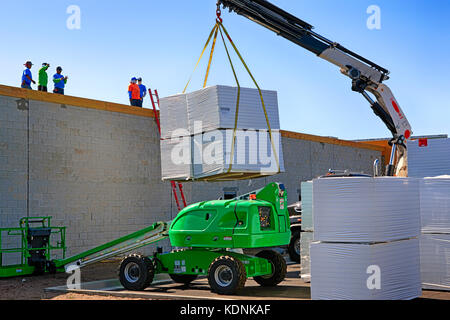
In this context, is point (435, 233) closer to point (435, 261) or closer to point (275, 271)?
point (435, 261)

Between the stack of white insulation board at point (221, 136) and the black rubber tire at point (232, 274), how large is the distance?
5.16 feet

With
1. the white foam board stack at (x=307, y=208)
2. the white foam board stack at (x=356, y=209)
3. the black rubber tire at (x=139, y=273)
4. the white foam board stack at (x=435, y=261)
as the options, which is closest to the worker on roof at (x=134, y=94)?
the white foam board stack at (x=307, y=208)

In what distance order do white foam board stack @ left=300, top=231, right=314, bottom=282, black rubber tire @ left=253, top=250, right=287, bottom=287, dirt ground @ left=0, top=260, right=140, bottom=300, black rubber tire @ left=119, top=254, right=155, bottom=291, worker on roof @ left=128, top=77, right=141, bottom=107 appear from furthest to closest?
worker on roof @ left=128, top=77, right=141, bottom=107 → white foam board stack @ left=300, top=231, right=314, bottom=282 → black rubber tire @ left=253, top=250, right=287, bottom=287 → black rubber tire @ left=119, top=254, right=155, bottom=291 → dirt ground @ left=0, top=260, right=140, bottom=300

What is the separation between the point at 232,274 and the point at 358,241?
110 inches

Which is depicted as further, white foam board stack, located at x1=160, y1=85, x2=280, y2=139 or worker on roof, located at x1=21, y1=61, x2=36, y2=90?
worker on roof, located at x1=21, y1=61, x2=36, y2=90

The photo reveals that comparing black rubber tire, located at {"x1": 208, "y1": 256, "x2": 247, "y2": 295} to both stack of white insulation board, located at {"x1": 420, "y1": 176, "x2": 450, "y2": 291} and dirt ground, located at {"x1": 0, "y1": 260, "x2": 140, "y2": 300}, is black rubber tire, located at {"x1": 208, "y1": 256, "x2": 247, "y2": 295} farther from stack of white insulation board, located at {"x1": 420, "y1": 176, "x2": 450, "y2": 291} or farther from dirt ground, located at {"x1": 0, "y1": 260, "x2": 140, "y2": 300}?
Answer: stack of white insulation board, located at {"x1": 420, "y1": 176, "x2": 450, "y2": 291}

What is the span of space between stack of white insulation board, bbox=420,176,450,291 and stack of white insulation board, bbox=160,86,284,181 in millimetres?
2731

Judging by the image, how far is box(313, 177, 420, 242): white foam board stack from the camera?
26.6 ft

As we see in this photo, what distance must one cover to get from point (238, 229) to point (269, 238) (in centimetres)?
64

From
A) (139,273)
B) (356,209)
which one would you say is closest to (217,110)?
(356,209)

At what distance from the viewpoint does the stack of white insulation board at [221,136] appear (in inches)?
404

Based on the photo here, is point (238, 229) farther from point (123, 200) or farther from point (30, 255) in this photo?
point (123, 200)

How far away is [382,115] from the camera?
15969 mm

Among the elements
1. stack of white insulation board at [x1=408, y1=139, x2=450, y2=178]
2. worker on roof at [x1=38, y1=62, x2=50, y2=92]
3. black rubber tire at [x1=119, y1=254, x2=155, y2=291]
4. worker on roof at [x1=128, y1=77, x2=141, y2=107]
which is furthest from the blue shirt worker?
stack of white insulation board at [x1=408, y1=139, x2=450, y2=178]
